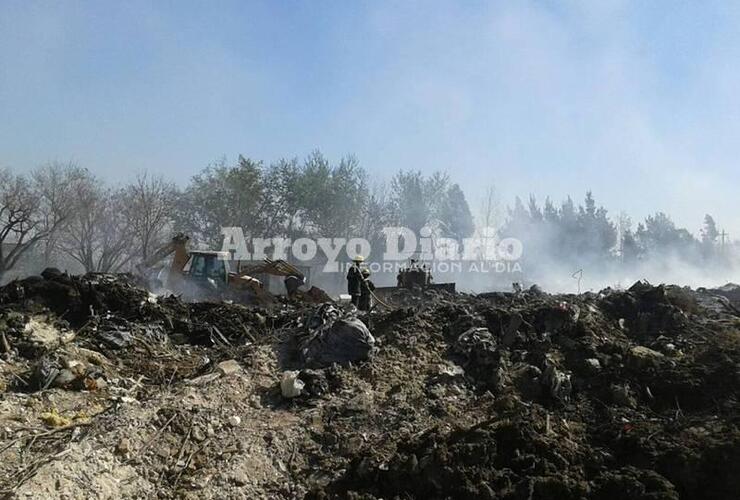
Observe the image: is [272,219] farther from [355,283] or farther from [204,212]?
[355,283]

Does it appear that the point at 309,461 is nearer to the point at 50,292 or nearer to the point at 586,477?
the point at 586,477

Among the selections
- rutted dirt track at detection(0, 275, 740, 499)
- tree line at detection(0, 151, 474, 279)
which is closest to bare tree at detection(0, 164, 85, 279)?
tree line at detection(0, 151, 474, 279)

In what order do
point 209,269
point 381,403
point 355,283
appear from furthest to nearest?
point 209,269 < point 355,283 < point 381,403

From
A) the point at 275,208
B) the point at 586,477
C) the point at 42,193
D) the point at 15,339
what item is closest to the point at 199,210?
the point at 275,208

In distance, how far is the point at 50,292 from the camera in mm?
10680

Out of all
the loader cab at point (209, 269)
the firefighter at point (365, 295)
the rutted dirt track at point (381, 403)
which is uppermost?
the loader cab at point (209, 269)

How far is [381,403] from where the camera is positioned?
7395 millimetres

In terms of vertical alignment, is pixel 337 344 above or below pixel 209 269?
below

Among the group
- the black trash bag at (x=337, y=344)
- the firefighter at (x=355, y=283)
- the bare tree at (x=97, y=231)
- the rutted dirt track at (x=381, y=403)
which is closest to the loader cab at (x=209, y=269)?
the rutted dirt track at (x=381, y=403)

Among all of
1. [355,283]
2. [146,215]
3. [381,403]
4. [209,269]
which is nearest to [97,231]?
[146,215]

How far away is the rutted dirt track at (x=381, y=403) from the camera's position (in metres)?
5.35

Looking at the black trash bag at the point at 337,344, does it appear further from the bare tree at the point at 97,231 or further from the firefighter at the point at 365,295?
the bare tree at the point at 97,231

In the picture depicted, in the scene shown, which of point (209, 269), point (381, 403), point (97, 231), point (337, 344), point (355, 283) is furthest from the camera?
point (97, 231)

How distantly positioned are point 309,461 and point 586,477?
2696mm
